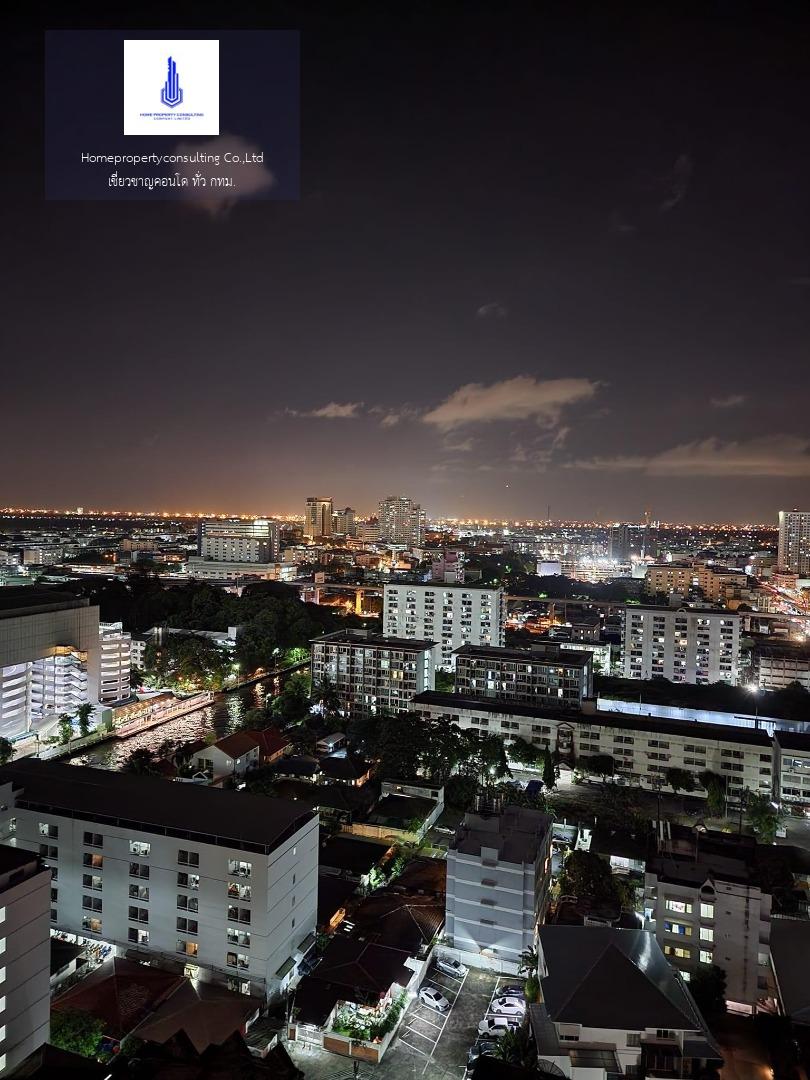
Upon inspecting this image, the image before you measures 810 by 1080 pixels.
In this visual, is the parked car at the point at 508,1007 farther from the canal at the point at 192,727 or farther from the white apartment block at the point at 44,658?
the white apartment block at the point at 44,658

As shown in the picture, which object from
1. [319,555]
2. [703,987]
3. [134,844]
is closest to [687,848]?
[703,987]

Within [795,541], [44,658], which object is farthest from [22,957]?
[795,541]

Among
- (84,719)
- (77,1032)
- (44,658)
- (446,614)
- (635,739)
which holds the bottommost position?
(77,1032)

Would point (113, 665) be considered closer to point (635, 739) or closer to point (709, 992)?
point (635, 739)

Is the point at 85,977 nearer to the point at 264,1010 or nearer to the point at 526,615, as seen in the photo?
the point at 264,1010

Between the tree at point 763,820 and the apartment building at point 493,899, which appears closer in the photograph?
the apartment building at point 493,899

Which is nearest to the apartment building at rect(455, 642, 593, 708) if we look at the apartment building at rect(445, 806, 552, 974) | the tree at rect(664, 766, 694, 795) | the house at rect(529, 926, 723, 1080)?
the tree at rect(664, 766, 694, 795)

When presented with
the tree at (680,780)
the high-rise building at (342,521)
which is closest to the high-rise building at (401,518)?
the high-rise building at (342,521)
